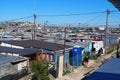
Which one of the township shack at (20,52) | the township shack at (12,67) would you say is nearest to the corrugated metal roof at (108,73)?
the township shack at (12,67)

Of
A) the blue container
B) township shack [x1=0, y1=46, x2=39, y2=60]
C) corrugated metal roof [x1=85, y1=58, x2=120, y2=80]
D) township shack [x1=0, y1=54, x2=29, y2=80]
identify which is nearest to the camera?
corrugated metal roof [x1=85, y1=58, x2=120, y2=80]

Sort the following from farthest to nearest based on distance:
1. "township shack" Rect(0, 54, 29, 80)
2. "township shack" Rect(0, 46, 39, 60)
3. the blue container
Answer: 1. the blue container
2. "township shack" Rect(0, 46, 39, 60)
3. "township shack" Rect(0, 54, 29, 80)

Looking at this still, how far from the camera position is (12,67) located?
18.1 meters

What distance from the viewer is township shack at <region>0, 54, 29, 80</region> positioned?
663 inches

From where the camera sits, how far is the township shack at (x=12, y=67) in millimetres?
16850

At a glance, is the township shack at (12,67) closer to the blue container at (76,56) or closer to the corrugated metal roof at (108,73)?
the corrugated metal roof at (108,73)

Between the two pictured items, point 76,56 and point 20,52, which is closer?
point 20,52

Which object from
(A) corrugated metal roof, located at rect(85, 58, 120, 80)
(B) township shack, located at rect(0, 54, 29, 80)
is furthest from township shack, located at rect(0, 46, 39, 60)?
(A) corrugated metal roof, located at rect(85, 58, 120, 80)

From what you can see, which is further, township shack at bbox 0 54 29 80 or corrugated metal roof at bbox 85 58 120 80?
township shack at bbox 0 54 29 80

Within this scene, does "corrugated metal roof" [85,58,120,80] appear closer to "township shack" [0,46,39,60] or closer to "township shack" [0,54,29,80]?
"township shack" [0,54,29,80]

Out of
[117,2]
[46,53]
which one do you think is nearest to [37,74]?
[46,53]

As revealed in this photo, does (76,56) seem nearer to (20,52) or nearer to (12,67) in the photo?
(20,52)

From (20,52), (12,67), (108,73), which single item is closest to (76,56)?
(20,52)

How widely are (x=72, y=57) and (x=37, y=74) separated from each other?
9514mm
